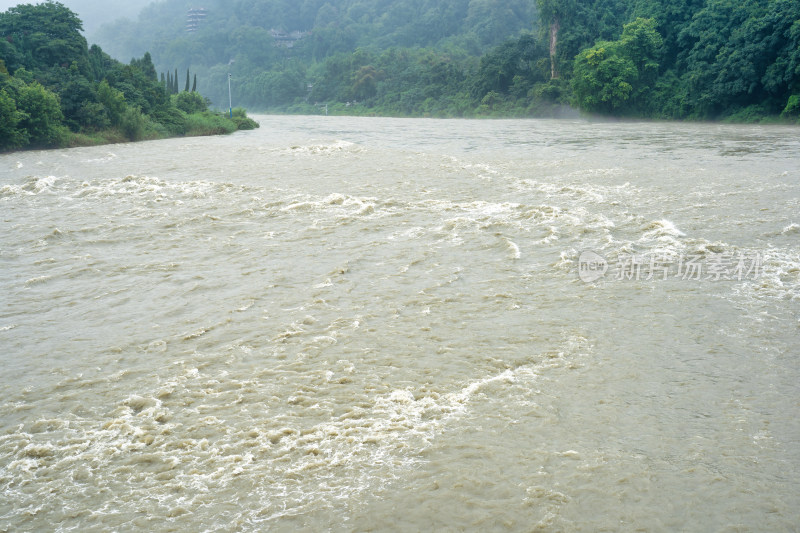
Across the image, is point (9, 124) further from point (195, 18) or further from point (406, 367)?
point (195, 18)

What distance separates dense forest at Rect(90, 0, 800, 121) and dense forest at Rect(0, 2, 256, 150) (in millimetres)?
26273

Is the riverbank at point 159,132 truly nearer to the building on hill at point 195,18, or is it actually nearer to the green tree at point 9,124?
the green tree at point 9,124

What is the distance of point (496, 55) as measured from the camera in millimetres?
61219

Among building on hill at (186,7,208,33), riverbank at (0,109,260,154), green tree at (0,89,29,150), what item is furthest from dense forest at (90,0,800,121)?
green tree at (0,89,29,150)

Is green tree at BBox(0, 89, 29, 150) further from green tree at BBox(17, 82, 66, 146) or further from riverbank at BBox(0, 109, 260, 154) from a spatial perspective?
riverbank at BBox(0, 109, 260, 154)

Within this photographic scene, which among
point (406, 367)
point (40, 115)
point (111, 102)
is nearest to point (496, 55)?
point (111, 102)

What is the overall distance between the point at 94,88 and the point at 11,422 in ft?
99.3

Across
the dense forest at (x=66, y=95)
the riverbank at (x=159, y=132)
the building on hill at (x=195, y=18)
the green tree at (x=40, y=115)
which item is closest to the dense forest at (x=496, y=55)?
the building on hill at (x=195, y=18)

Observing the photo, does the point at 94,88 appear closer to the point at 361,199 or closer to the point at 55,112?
the point at 55,112

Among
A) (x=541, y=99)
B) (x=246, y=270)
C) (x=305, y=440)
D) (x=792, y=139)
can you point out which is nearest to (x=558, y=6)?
(x=541, y=99)

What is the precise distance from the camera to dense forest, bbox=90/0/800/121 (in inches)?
1353

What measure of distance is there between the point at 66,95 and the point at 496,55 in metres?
41.7

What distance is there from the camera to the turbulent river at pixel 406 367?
4.07 meters

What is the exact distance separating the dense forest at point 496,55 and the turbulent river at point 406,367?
25729 mm
